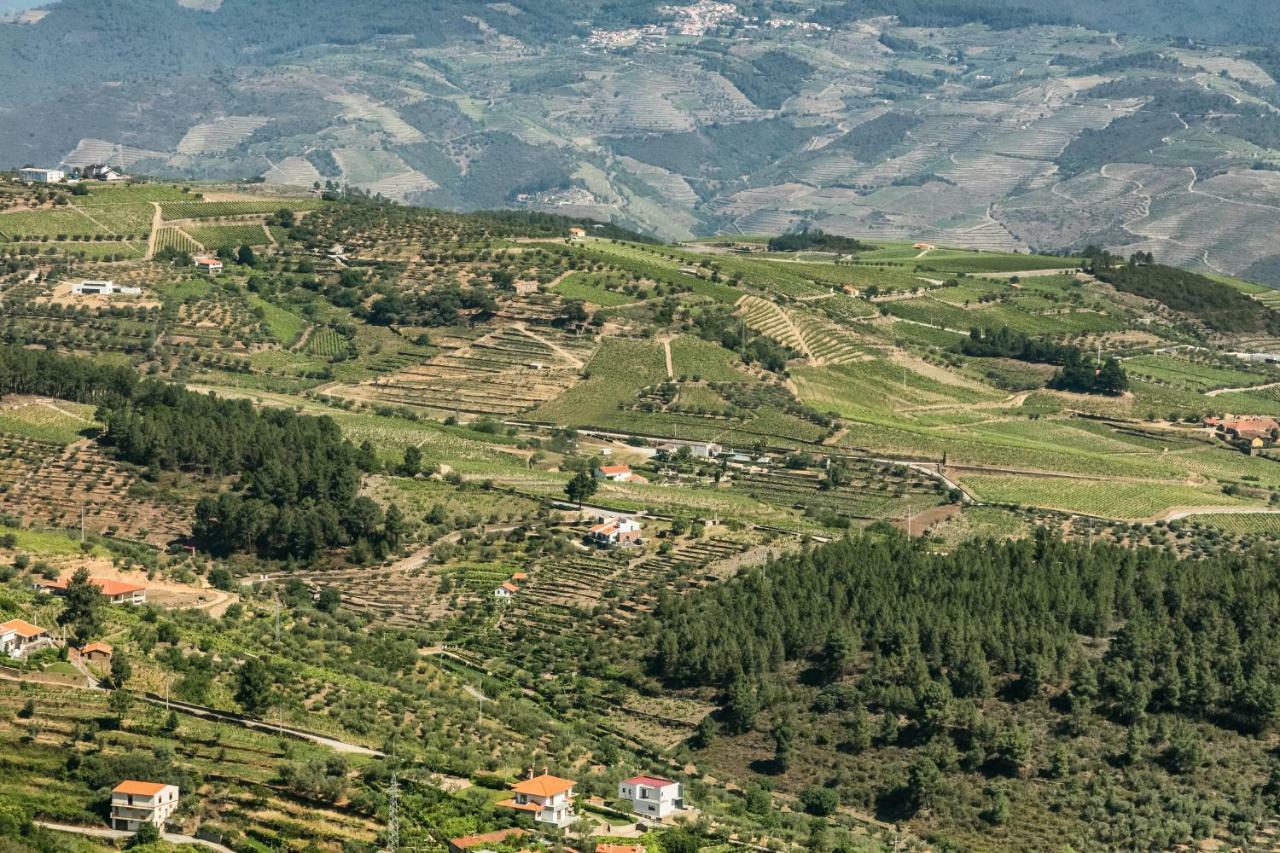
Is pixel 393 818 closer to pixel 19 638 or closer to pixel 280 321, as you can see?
pixel 19 638

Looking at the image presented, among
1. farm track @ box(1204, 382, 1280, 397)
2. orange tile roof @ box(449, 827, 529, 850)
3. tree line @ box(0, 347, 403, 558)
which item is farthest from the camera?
farm track @ box(1204, 382, 1280, 397)

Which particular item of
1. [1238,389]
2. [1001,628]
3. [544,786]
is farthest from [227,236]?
[544,786]

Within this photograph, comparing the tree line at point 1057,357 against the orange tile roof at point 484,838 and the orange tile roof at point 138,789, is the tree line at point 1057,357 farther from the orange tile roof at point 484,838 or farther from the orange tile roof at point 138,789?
the orange tile roof at point 138,789

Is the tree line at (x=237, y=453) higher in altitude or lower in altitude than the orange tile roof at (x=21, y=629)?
lower

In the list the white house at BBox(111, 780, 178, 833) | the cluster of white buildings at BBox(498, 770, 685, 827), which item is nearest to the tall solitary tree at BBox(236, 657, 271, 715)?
the cluster of white buildings at BBox(498, 770, 685, 827)

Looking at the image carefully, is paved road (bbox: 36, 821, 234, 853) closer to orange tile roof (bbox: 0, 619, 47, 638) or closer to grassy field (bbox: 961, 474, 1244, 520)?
A: orange tile roof (bbox: 0, 619, 47, 638)

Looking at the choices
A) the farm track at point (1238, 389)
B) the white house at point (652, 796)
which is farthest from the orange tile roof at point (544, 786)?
the farm track at point (1238, 389)

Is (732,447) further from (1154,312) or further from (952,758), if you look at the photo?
(1154,312)

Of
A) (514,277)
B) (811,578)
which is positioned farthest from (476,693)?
(514,277)
